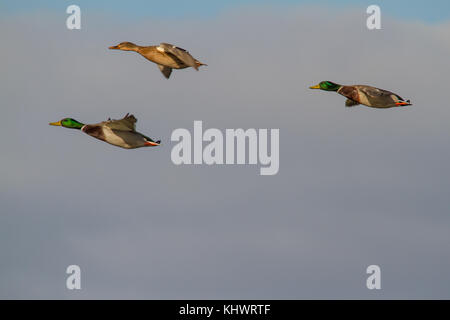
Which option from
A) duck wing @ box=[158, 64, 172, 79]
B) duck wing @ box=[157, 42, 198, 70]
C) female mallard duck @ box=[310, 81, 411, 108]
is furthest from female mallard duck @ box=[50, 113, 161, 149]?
female mallard duck @ box=[310, 81, 411, 108]

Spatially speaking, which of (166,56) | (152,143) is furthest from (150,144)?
(166,56)

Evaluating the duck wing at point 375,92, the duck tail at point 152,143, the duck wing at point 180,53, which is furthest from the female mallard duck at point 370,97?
the duck tail at point 152,143

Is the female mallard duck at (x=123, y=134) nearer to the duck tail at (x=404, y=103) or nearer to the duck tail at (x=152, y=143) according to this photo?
the duck tail at (x=152, y=143)

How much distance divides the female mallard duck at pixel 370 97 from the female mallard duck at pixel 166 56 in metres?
5.81

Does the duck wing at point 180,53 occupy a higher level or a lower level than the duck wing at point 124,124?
higher

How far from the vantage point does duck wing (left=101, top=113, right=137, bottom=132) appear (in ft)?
163

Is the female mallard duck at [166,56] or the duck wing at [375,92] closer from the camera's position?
the female mallard duck at [166,56]

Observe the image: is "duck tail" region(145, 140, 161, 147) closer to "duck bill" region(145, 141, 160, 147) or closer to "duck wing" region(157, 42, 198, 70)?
"duck bill" region(145, 141, 160, 147)

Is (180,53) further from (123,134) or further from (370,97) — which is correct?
(370,97)

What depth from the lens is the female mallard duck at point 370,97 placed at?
51250mm

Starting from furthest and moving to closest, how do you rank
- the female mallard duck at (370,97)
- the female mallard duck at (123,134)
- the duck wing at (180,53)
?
the female mallard duck at (370,97) → the female mallard duck at (123,134) → the duck wing at (180,53)
